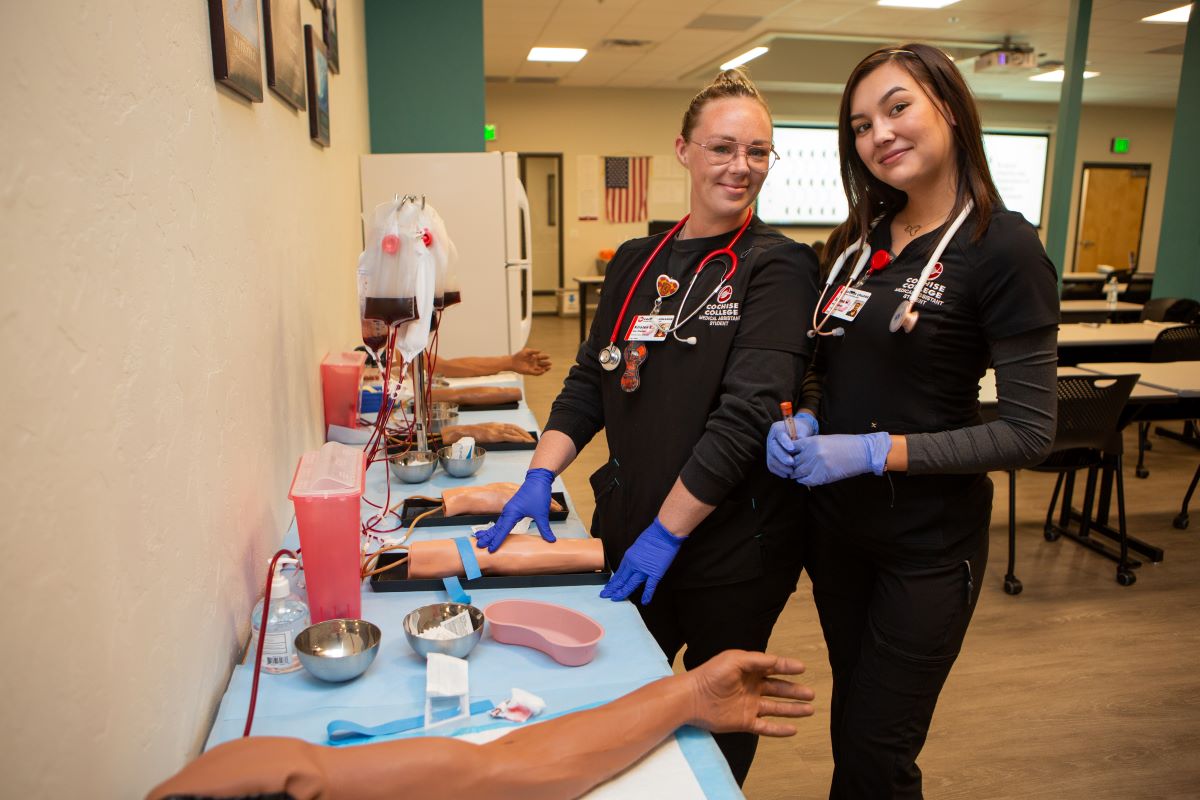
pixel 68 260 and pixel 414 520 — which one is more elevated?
pixel 68 260

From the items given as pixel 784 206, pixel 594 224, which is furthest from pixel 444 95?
pixel 784 206

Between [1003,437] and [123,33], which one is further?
[1003,437]

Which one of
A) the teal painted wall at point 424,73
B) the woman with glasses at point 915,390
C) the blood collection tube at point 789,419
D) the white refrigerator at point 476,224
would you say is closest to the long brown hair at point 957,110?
the woman with glasses at point 915,390

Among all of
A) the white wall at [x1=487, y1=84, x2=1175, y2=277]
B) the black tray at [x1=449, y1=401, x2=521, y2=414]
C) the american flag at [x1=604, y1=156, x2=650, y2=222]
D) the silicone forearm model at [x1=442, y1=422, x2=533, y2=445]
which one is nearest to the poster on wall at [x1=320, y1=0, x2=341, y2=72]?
the black tray at [x1=449, y1=401, x2=521, y2=414]

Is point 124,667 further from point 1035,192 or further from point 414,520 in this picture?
point 1035,192

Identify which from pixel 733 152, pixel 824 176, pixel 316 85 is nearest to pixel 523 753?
pixel 733 152

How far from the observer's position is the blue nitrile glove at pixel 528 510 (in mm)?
1508

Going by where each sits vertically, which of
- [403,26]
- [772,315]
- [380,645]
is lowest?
[380,645]

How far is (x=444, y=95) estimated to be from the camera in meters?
4.58

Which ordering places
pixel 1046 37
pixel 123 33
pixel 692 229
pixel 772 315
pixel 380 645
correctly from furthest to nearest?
pixel 1046 37 < pixel 692 229 < pixel 772 315 < pixel 380 645 < pixel 123 33

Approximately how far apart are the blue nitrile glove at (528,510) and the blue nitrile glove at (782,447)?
0.46 m

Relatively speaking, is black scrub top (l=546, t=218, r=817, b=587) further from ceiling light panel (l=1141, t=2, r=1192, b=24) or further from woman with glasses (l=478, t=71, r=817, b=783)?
ceiling light panel (l=1141, t=2, r=1192, b=24)

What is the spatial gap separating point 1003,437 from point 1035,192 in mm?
12448

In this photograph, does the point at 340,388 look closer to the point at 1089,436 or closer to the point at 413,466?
the point at 413,466
